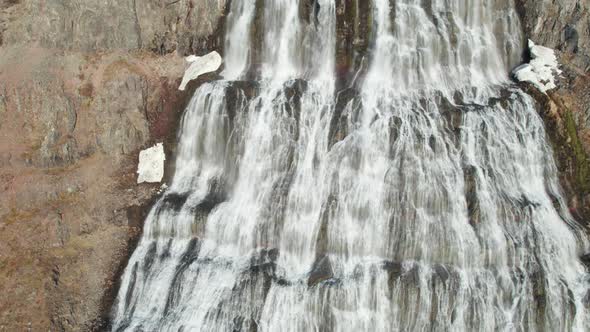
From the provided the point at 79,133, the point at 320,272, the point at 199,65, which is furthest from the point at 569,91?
the point at 79,133

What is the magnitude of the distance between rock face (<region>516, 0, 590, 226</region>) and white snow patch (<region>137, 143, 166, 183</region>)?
1754 cm

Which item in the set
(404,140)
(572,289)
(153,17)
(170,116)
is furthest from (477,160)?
(153,17)

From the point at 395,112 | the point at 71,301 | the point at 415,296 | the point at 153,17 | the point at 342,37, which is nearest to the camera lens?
the point at 415,296

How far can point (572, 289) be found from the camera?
72.5 ft

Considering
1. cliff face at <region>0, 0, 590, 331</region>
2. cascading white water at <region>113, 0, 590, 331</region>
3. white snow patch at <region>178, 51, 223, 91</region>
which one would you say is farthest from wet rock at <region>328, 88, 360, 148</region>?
white snow patch at <region>178, 51, 223, 91</region>

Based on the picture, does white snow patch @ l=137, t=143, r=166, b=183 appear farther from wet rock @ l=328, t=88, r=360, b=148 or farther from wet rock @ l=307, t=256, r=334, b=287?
wet rock @ l=307, t=256, r=334, b=287

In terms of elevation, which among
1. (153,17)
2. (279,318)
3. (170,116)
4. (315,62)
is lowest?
(279,318)

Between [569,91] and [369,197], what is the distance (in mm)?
11210

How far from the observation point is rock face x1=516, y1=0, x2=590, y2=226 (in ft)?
83.0

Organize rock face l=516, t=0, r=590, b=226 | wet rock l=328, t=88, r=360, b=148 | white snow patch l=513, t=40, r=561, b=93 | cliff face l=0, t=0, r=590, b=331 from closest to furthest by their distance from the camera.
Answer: cliff face l=0, t=0, r=590, b=331 → rock face l=516, t=0, r=590, b=226 → wet rock l=328, t=88, r=360, b=148 → white snow patch l=513, t=40, r=561, b=93

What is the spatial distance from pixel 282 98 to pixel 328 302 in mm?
9597

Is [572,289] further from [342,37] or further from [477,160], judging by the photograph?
[342,37]

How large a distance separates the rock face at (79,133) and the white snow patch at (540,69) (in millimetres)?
15285

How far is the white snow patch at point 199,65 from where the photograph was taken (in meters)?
29.2
